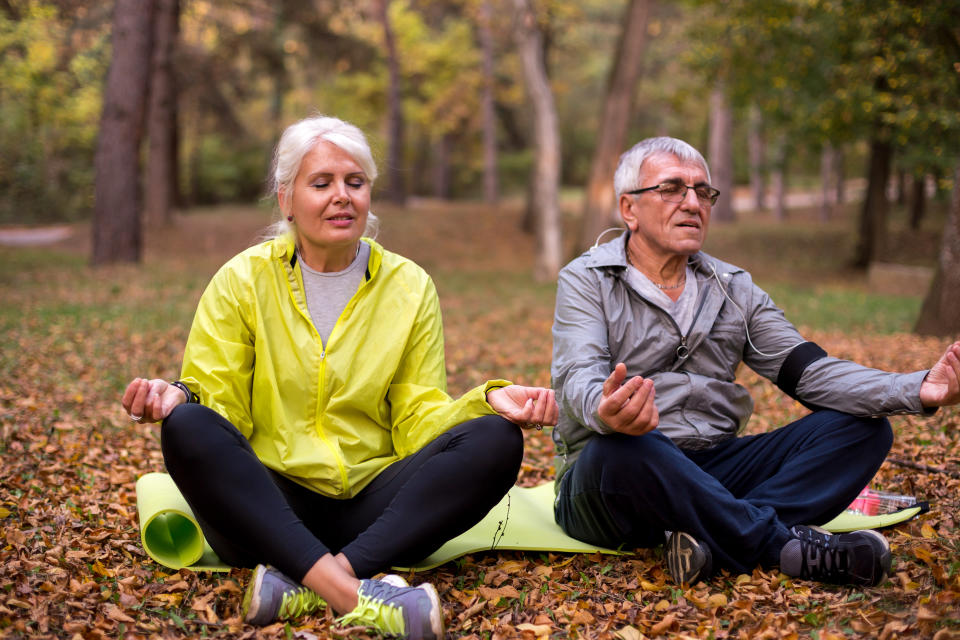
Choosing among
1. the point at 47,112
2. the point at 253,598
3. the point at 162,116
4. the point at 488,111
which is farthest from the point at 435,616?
the point at 47,112

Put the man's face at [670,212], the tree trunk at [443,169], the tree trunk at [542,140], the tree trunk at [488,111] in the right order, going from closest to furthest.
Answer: the man's face at [670,212] → the tree trunk at [542,140] → the tree trunk at [488,111] → the tree trunk at [443,169]

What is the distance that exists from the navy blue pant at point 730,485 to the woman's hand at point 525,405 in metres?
0.26

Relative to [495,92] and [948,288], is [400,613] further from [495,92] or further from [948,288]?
[495,92]

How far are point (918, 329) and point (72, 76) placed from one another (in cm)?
1876

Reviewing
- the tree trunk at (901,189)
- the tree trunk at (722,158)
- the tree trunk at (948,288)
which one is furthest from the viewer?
the tree trunk at (901,189)

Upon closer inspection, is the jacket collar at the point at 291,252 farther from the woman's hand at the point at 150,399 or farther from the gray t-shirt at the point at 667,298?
the gray t-shirt at the point at 667,298

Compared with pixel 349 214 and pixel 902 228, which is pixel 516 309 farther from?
pixel 902 228

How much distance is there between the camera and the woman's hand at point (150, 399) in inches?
107

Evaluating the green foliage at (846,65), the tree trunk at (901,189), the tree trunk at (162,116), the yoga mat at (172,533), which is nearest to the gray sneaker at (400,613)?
the yoga mat at (172,533)

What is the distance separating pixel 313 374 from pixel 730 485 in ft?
5.35

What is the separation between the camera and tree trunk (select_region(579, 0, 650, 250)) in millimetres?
15078

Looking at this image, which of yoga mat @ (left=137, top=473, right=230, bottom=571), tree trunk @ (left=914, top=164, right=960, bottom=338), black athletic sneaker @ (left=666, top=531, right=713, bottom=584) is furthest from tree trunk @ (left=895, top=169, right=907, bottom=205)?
yoga mat @ (left=137, top=473, right=230, bottom=571)

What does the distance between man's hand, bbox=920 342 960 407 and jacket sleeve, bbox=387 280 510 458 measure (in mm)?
1557

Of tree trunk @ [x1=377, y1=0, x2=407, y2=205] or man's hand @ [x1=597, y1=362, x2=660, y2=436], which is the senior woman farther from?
tree trunk @ [x1=377, y1=0, x2=407, y2=205]
